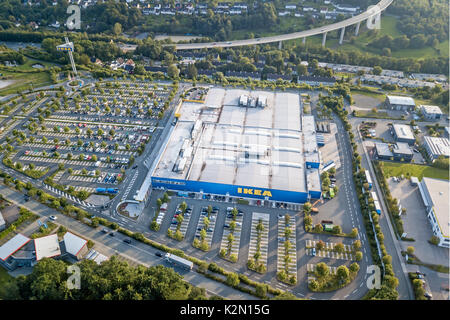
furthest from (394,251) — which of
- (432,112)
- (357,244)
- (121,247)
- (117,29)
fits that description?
(117,29)

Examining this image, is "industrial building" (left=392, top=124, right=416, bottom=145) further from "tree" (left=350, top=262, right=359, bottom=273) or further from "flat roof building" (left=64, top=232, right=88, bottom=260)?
"flat roof building" (left=64, top=232, right=88, bottom=260)

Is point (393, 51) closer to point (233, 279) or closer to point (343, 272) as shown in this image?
point (343, 272)

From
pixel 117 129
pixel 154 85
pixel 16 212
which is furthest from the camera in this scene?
pixel 154 85

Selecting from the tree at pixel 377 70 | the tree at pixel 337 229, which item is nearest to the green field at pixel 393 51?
the tree at pixel 377 70

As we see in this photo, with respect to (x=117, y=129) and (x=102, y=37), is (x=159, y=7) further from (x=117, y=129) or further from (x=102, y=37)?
(x=117, y=129)

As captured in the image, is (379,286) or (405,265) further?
(405,265)

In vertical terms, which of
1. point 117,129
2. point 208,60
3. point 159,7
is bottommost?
point 117,129
